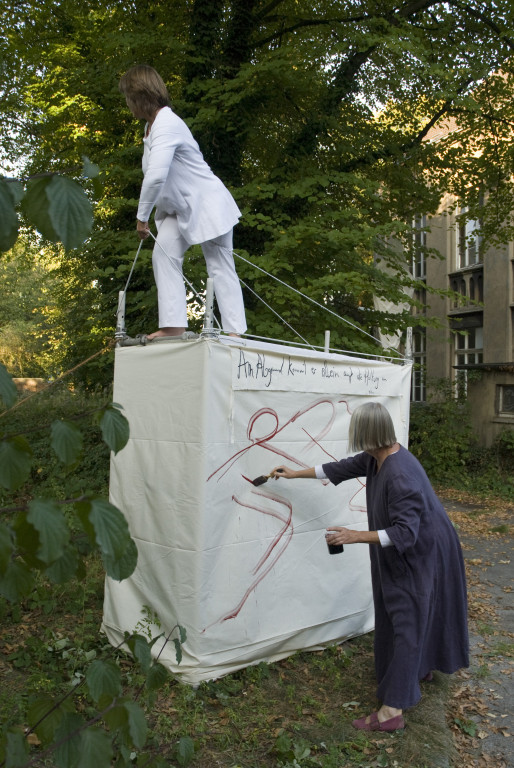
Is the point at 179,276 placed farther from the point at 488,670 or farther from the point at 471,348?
the point at 471,348

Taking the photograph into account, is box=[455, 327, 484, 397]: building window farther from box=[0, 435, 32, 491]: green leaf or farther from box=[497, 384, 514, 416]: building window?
box=[0, 435, 32, 491]: green leaf

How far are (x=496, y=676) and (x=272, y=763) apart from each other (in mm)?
1909

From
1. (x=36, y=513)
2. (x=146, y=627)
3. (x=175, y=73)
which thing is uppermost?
(x=175, y=73)

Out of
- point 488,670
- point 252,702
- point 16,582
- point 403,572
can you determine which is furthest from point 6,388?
point 488,670

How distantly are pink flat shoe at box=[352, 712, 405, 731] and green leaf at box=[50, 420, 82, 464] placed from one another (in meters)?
2.83

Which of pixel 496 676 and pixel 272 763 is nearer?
pixel 272 763

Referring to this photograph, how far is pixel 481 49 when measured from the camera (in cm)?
994

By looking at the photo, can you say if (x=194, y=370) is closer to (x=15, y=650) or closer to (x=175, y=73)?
(x=15, y=650)

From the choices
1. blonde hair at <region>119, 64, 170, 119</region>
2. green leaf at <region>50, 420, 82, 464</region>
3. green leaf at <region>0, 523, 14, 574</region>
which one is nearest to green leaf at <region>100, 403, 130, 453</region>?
green leaf at <region>50, 420, 82, 464</region>

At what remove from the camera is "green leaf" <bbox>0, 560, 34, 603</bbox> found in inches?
54.2

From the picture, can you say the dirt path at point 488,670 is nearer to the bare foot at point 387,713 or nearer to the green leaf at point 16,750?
the bare foot at point 387,713

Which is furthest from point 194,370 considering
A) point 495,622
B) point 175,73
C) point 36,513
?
point 175,73

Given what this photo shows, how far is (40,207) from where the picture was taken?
1.20 meters

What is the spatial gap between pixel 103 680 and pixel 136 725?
5.5 inches
